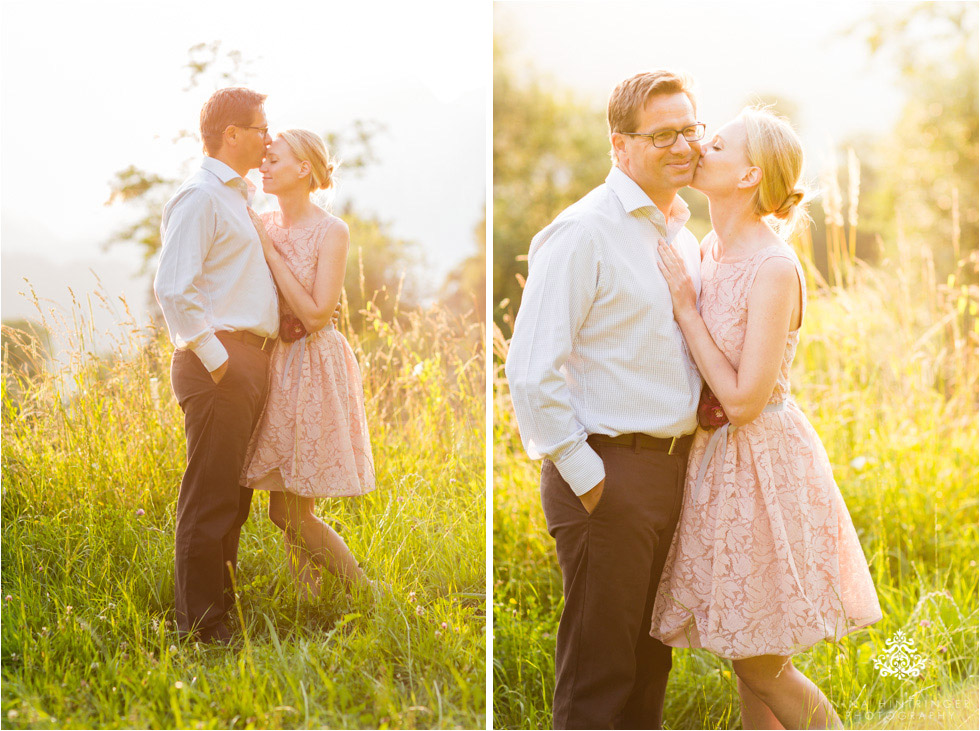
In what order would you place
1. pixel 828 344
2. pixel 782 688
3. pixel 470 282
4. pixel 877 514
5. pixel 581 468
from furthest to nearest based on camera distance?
1. pixel 828 344
2. pixel 877 514
3. pixel 470 282
4. pixel 782 688
5. pixel 581 468

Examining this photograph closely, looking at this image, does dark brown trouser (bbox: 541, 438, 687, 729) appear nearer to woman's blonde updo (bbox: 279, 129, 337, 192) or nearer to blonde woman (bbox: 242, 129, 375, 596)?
blonde woman (bbox: 242, 129, 375, 596)

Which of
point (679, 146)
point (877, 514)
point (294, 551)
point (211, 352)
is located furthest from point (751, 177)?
point (877, 514)

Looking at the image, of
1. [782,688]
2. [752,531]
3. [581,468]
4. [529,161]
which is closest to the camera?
[581,468]

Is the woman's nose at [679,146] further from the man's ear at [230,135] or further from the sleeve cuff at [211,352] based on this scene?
the sleeve cuff at [211,352]

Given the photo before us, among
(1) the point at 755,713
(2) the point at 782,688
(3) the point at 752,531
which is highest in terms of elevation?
(3) the point at 752,531

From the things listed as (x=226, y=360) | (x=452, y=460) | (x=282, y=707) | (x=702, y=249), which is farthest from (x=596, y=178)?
(x=282, y=707)

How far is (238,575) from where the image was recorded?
7.92 feet

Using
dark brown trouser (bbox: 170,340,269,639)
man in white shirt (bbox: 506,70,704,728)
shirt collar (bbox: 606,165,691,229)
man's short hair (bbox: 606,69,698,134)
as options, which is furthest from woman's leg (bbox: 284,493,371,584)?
man's short hair (bbox: 606,69,698,134)

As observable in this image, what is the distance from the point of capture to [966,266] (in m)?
3.97

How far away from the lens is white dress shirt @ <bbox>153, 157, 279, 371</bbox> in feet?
7.77

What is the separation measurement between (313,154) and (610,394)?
4.06 ft

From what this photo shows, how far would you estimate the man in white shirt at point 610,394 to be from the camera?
6.58 ft

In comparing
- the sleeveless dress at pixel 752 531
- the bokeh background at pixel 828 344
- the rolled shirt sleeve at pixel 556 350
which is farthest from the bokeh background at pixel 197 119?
the sleeveless dress at pixel 752 531

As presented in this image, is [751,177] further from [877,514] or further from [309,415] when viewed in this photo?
[877,514]
